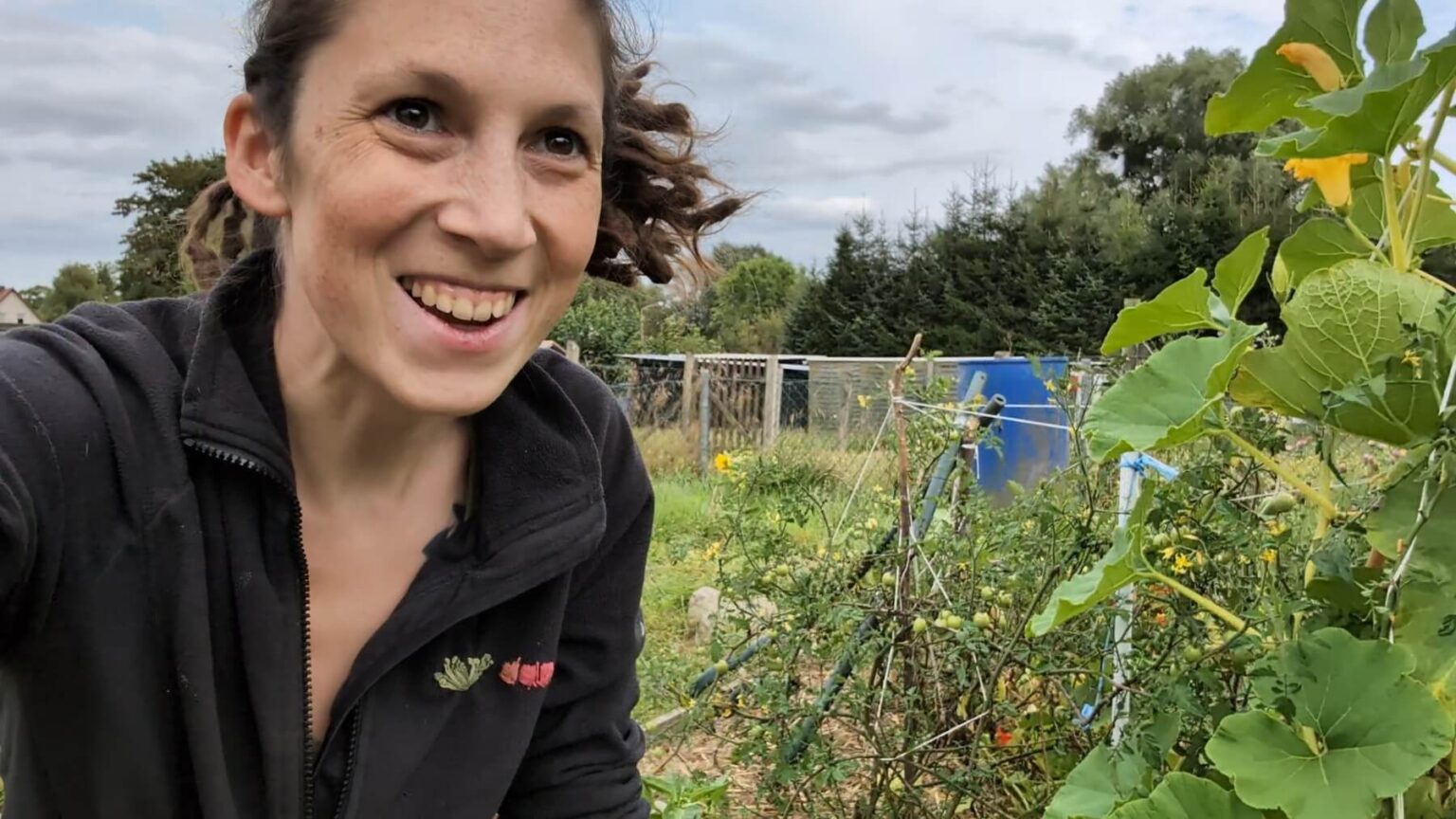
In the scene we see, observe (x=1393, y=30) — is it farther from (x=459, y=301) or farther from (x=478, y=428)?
(x=478, y=428)

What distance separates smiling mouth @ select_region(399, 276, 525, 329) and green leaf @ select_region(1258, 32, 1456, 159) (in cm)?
78

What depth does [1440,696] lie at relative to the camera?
2.63 ft

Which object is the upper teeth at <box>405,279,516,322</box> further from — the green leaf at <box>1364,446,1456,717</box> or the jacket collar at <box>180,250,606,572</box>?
the green leaf at <box>1364,446,1456,717</box>

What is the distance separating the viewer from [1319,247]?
104 cm

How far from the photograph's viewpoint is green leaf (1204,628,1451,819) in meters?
0.77

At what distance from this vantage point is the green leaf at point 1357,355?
0.80 meters

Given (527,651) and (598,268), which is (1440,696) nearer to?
(527,651)

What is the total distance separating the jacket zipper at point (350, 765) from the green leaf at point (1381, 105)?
1168mm

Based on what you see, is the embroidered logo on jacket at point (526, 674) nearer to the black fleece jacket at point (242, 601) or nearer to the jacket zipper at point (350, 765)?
the black fleece jacket at point (242, 601)

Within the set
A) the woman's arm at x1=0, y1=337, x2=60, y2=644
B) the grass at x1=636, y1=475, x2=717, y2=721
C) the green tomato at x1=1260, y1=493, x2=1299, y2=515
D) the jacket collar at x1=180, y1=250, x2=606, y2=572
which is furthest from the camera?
the grass at x1=636, y1=475, x2=717, y2=721

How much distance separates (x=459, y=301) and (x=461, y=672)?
1.65 ft

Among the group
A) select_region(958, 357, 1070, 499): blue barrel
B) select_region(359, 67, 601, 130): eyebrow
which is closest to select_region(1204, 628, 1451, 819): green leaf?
select_region(359, 67, 601, 130): eyebrow

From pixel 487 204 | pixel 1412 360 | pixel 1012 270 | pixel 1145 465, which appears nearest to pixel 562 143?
pixel 487 204

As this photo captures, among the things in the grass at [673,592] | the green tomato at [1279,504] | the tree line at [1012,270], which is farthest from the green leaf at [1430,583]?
the tree line at [1012,270]
